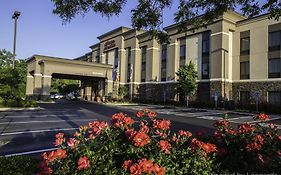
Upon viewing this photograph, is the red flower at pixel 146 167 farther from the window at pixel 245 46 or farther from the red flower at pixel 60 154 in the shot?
the window at pixel 245 46

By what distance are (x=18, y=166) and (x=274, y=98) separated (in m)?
34.3

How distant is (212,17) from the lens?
9.46 meters

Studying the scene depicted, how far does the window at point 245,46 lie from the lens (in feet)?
→ 123

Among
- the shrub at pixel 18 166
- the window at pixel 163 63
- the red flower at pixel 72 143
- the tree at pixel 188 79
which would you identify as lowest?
the shrub at pixel 18 166

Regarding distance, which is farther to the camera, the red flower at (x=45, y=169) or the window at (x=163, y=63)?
the window at (x=163, y=63)

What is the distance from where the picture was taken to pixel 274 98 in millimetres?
34000

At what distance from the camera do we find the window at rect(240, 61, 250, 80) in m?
37.1

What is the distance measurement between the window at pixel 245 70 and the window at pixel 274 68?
299 centimetres

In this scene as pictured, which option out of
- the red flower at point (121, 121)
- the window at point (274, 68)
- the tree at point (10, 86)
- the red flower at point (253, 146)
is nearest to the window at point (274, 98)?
the window at point (274, 68)

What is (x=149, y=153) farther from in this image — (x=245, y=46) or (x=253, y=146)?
(x=245, y=46)

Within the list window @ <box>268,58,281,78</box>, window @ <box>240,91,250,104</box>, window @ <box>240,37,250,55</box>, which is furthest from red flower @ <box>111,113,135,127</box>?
window @ <box>240,37,250,55</box>

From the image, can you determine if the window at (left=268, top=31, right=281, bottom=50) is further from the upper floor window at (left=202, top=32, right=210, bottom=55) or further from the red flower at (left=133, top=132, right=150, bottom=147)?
the red flower at (left=133, top=132, right=150, bottom=147)

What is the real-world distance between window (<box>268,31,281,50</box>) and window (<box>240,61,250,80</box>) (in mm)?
3746

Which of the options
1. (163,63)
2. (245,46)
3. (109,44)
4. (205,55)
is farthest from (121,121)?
(109,44)
